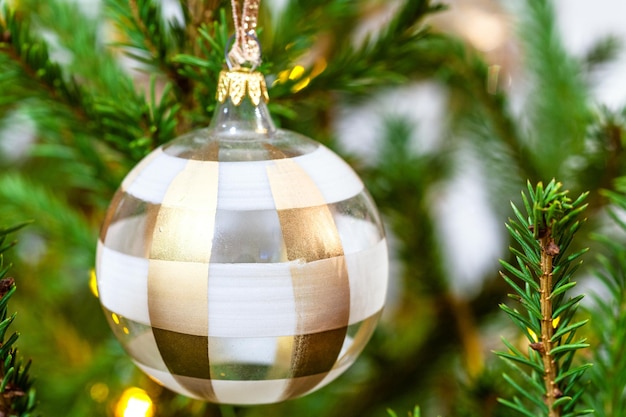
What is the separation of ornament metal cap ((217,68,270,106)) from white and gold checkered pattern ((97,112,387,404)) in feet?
0.09

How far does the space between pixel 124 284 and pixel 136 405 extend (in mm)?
130

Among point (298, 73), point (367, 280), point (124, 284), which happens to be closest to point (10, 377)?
point (124, 284)

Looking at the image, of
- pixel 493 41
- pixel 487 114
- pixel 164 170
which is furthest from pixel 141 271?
pixel 493 41

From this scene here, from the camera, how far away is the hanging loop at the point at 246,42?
1.08ft

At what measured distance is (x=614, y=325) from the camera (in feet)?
1.15

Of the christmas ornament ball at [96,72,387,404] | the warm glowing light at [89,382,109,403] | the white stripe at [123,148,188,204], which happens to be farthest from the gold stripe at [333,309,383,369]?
the warm glowing light at [89,382,109,403]

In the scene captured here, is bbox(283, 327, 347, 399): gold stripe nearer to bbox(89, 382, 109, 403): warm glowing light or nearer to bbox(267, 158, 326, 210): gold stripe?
bbox(267, 158, 326, 210): gold stripe

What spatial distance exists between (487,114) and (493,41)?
0.14 m

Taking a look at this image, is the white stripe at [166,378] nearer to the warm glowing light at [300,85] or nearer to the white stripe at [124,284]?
the white stripe at [124,284]

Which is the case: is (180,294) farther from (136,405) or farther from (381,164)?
(381,164)

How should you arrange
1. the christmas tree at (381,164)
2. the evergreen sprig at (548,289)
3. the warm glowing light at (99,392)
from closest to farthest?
the evergreen sprig at (548,289) → the christmas tree at (381,164) → the warm glowing light at (99,392)

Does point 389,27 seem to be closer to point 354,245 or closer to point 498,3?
point 354,245

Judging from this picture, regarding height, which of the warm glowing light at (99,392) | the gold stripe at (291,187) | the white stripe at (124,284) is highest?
the gold stripe at (291,187)

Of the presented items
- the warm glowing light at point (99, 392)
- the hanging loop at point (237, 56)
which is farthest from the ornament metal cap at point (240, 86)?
the warm glowing light at point (99, 392)
